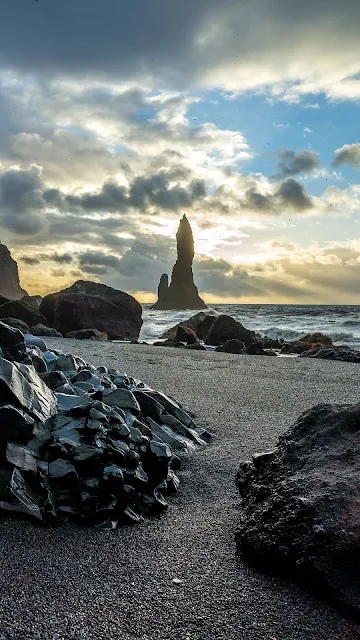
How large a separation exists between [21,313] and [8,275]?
2340 inches

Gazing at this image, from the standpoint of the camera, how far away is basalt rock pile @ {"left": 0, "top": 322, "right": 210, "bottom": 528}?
2.27 meters

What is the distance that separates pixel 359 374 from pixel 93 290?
11271 millimetres

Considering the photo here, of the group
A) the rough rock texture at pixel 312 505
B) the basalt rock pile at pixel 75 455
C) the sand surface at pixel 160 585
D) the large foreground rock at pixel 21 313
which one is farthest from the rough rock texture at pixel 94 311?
the rough rock texture at pixel 312 505

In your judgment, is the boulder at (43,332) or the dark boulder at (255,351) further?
the boulder at (43,332)

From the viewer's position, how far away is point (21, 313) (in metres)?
15.1

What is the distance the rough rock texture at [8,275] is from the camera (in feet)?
226

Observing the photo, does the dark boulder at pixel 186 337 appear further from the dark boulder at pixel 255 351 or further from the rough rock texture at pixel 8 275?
the rough rock texture at pixel 8 275

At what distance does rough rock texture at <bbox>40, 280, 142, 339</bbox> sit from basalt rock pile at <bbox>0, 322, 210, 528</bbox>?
1217cm

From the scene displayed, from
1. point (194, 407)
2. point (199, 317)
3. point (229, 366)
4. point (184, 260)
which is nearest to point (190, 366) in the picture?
point (229, 366)

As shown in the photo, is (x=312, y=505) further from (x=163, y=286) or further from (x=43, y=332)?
(x=163, y=286)

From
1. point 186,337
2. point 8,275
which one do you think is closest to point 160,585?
point 186,337

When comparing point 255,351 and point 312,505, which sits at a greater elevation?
point 312,505

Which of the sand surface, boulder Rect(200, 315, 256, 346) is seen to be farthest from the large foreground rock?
the sand surface

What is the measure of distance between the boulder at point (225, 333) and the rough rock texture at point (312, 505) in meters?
11.6
